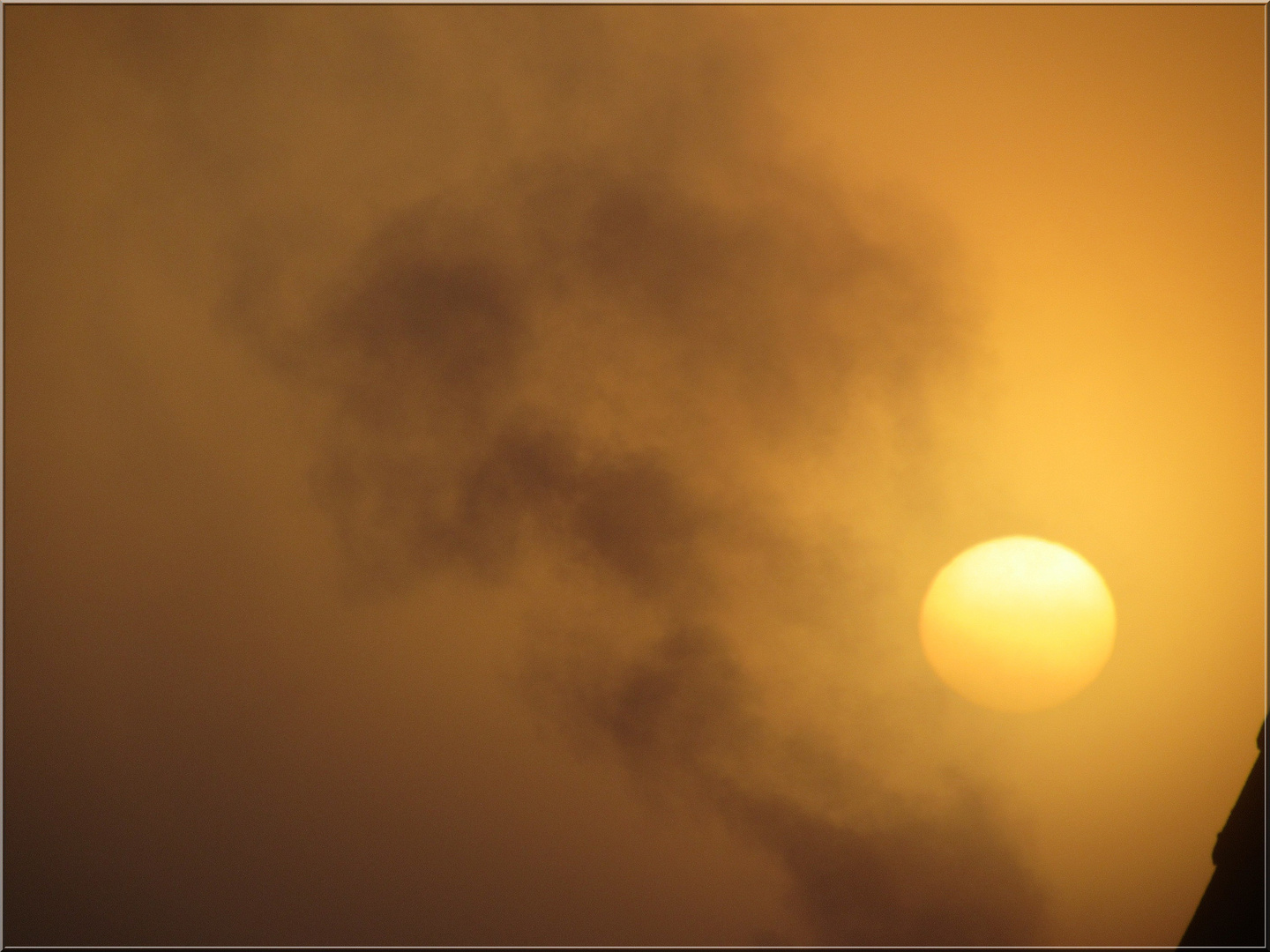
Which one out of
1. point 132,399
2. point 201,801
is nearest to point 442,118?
point 132,399

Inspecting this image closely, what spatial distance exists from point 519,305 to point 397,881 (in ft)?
16.6

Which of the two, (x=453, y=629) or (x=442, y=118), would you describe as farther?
(x=453, y=629)

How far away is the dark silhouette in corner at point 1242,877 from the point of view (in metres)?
3.44

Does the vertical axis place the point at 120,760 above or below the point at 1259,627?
below

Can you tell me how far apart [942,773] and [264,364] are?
6.56 metres

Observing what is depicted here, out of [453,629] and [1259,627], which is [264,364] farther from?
[1259,627]

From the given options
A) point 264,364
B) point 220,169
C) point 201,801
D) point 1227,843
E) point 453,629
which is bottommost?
point 1227,843

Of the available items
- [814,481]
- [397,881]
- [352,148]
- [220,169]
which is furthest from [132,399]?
[814,481]

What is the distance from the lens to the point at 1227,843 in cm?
357

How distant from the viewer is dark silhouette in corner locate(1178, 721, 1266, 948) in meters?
3.44

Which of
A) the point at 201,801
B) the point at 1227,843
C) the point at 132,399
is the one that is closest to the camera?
the point at 1227,843

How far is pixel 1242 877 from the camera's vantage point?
351 cm

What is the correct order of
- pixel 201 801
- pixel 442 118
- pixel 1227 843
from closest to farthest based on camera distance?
pixel 1227 843
pixel 442 118
pixel 201 801

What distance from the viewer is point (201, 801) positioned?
688 centimetres
